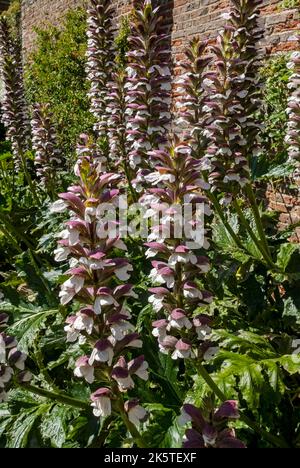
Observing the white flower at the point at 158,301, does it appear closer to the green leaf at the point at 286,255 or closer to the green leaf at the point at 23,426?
the green leaf at the point at 23,426

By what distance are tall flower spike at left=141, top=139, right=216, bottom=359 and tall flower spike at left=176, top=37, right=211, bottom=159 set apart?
123 cm

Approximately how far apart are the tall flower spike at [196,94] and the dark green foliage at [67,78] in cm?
542

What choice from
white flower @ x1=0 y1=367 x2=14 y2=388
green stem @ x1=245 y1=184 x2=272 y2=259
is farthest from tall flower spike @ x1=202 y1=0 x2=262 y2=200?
white flower @ x1=0 y1=367 x2=14 y2=388

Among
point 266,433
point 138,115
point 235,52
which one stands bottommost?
point 266,433

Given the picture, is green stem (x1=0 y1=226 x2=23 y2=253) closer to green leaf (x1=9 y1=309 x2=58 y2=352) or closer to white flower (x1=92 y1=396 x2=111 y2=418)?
green leaf (x1=9 y1=309 x2=58 y2=352)

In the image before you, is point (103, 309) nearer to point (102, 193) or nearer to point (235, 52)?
point (102, 193)

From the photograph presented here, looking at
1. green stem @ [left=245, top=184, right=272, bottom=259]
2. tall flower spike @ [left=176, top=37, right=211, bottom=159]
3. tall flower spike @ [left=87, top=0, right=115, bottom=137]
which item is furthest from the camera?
tall flower spike @ [left=87, top=0, right=115, bottom=137]

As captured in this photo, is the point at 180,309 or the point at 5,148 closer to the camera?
the point at 180,309

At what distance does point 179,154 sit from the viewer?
2076 millimetres

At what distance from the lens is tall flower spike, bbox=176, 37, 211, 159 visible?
3283 mm

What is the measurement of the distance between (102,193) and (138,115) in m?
1.71

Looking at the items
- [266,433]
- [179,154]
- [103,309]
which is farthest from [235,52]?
[266,433]

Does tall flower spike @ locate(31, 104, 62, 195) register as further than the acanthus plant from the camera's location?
Yes

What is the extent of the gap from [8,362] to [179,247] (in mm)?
927
